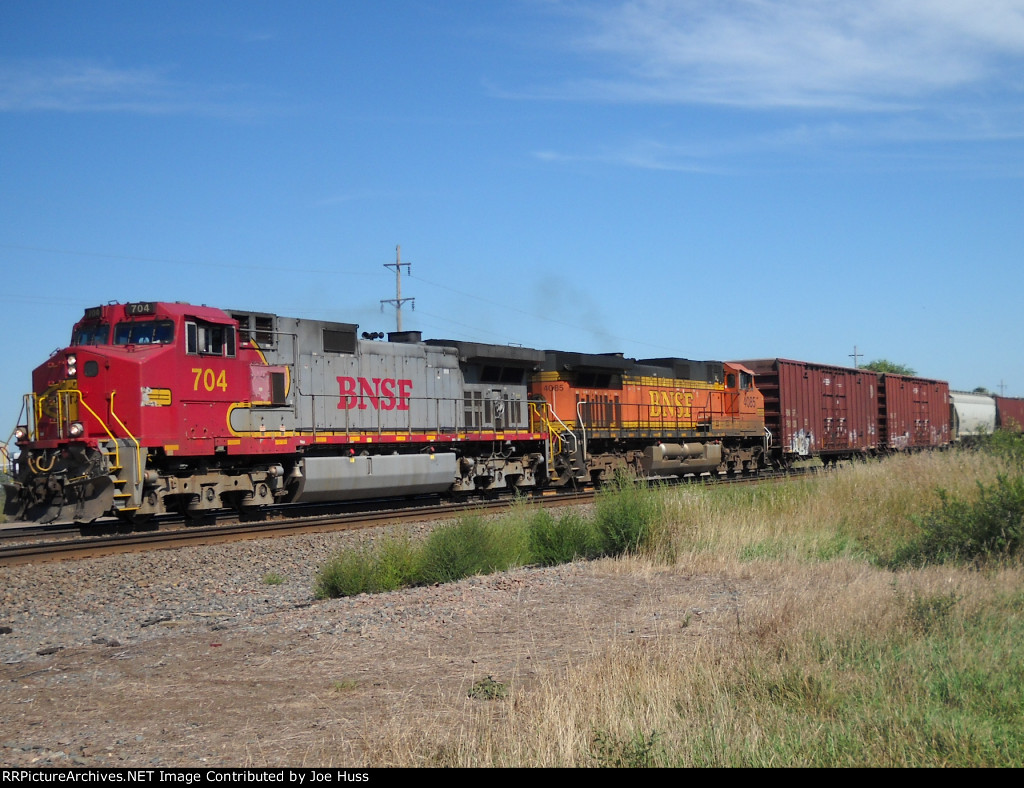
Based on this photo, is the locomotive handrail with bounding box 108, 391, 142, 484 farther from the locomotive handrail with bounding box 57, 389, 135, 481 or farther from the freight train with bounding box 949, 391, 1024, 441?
the freight train with bounding box 949, 391, 1024, 441

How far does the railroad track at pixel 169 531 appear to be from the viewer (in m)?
12.3

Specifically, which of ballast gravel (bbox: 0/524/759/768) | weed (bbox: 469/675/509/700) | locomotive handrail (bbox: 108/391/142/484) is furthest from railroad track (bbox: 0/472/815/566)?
weed (bbox: 469/675/509/700)

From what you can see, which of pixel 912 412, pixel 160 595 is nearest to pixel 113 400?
pixel 160 595

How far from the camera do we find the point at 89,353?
14656 mm

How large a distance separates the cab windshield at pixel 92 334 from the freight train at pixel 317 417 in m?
0.02

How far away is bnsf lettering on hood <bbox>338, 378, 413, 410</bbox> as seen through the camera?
58.7 feet

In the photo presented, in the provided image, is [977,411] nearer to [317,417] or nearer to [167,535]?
[317,417]

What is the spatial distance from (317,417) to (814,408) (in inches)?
761

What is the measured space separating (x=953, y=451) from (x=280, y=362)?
12152 millimetres

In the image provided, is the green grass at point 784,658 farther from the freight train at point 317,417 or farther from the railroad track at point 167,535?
the freight train at point 317,417

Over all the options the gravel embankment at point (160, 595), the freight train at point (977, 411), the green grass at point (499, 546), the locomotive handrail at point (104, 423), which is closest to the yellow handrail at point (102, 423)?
the locomotive handrail at point (104, 423)

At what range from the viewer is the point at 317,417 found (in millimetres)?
17250

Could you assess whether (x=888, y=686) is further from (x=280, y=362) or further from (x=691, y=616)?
(x=280, y=362)
